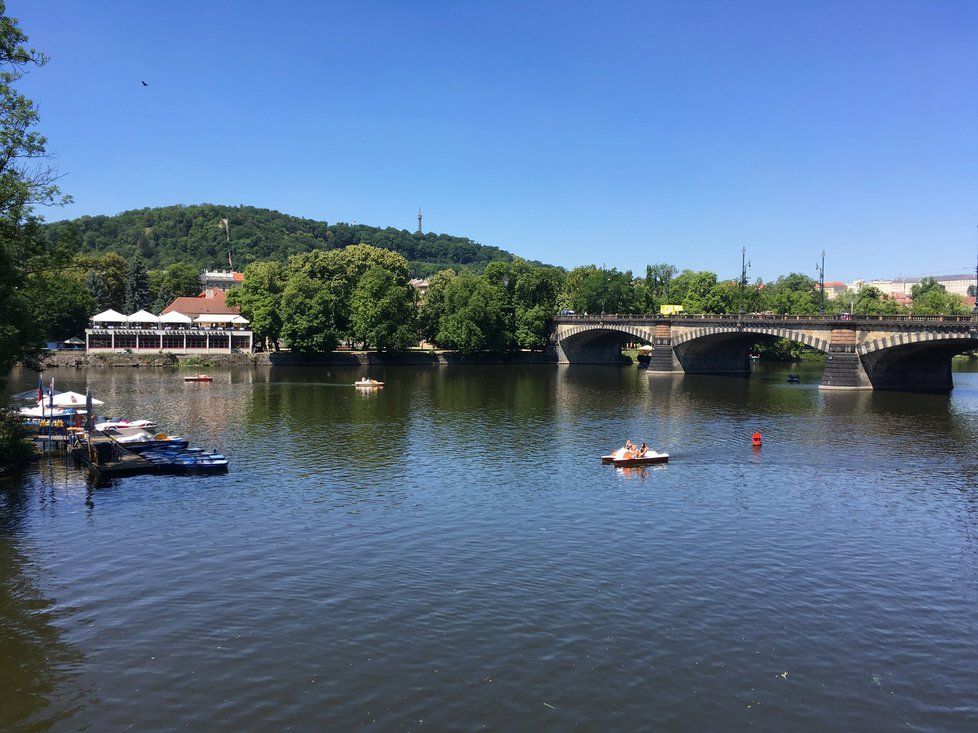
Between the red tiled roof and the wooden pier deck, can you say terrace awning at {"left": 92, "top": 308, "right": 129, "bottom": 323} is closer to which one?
the red tiled roof

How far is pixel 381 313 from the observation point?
12244 cm

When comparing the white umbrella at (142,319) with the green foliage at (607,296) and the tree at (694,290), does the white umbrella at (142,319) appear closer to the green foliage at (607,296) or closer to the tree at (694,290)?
the green foliage at (607,296)

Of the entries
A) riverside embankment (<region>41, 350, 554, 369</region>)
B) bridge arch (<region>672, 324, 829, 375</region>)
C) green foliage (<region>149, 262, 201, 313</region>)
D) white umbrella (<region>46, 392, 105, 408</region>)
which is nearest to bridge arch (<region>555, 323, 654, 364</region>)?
riverside embankment (<region>41, 350, 554, 369</region>)

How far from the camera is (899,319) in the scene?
8781cm

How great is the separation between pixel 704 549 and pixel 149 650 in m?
20.9

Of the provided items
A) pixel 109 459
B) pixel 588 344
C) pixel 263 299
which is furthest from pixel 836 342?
pixel 263 299

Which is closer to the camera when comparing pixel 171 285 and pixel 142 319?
pixel 142 319

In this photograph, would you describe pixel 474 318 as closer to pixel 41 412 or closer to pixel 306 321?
pixel 306 321

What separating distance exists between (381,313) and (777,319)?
6101cm

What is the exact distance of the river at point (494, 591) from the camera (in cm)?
1847

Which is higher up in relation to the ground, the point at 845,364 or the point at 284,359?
the point at 284,359

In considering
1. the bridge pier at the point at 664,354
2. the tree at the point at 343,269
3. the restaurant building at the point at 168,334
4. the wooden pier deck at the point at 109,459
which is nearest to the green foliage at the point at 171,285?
the restaurant building at the point at 168,334

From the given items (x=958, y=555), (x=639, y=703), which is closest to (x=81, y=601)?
(x=639, y=703)

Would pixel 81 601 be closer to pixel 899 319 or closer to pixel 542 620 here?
pixel 542 620
